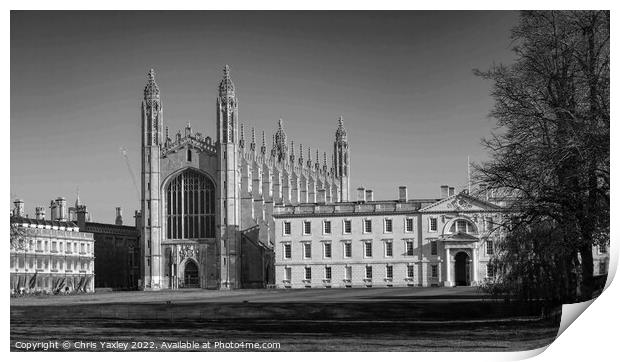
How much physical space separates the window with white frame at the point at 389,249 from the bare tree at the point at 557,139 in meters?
39.0

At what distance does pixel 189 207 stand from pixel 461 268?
69.0 feet

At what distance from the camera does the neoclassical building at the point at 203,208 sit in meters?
71.9

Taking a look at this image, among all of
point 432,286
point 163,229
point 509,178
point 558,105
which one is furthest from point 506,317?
point 163,229

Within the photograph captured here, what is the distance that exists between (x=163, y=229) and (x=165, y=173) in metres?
3.89

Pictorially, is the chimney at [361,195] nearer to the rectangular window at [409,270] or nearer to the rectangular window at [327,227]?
the rectangular window at [327,227]

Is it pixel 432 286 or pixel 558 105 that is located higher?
pixel 558 105

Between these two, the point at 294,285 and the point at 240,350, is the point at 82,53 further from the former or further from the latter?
the point at 294,285

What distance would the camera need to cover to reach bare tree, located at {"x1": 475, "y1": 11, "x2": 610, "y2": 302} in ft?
71.3

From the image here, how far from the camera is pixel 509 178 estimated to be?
2389cm

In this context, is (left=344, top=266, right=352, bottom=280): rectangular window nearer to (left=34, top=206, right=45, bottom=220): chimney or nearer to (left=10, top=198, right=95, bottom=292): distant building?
(left=10, top=198, right=95, bottom=292): distant building

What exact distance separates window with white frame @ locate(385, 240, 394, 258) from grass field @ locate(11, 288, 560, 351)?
3668 centimetres

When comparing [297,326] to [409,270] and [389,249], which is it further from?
[389,249]

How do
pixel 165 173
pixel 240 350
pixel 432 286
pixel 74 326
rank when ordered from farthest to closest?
pixel 165 173, pixel 432 286, pixel 74 326, pixel 240 350

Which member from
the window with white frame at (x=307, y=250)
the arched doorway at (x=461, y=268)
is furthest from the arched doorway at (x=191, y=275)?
the arched doorway at (x=461, y=268)
